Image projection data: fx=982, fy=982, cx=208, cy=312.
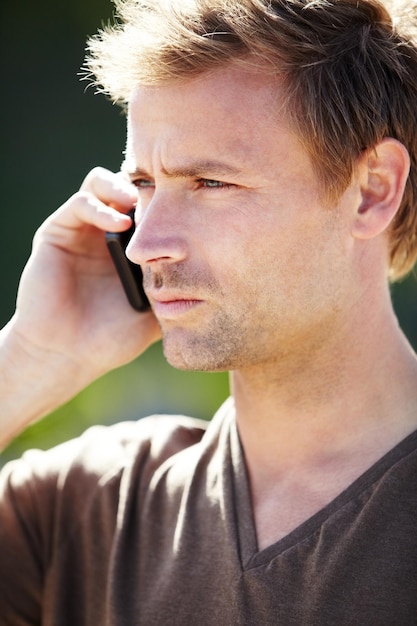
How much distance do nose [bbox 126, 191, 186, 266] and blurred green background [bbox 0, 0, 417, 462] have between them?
2.34 m

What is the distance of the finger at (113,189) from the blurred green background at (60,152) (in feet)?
6.54

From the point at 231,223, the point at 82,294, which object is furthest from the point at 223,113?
the point at 82,294

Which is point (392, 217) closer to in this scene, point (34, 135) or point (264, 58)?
point (264, 58)

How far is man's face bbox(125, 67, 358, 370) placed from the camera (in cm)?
206

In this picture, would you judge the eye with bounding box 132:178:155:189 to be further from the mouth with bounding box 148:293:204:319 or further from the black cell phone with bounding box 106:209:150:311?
the mouth with bounding box 148:293:204:319

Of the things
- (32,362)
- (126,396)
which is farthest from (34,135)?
(32,362)

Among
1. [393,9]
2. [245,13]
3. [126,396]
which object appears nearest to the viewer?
[245,13]

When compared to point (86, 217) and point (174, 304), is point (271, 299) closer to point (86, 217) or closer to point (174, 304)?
point (174, 304)

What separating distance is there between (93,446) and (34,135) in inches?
91.0

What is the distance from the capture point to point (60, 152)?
4.48m

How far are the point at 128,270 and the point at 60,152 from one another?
2.24 m

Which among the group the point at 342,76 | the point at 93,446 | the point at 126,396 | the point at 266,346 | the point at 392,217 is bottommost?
the point at 126,396

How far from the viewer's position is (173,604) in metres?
2.18

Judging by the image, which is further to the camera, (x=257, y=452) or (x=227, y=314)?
(x=257, y=452)
